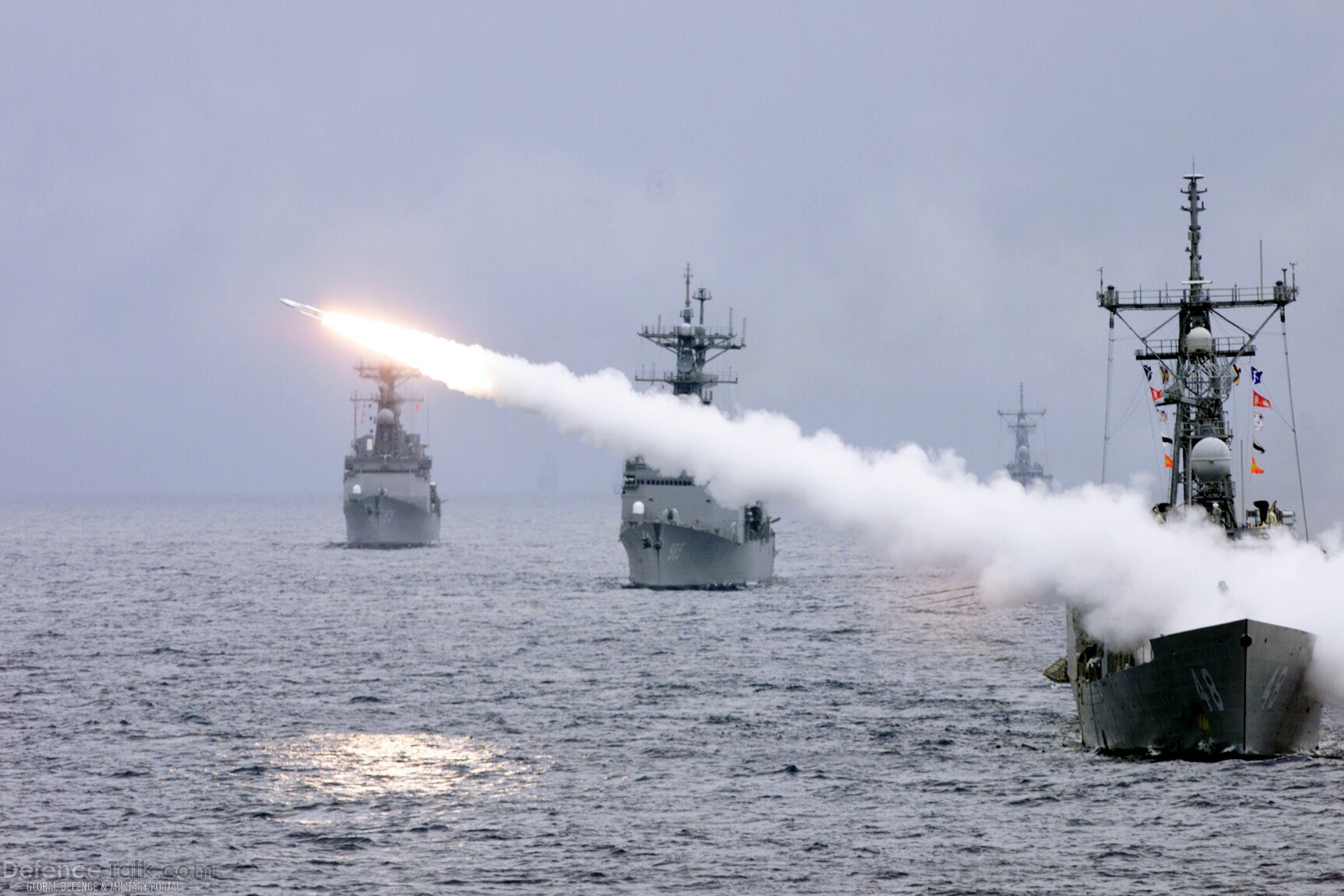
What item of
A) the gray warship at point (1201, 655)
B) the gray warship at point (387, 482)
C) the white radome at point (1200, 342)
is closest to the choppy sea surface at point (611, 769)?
the gray warship at point (1201, 655)

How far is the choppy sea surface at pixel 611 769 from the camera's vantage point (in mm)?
23969

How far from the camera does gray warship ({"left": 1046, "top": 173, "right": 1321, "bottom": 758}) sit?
91.9 ft

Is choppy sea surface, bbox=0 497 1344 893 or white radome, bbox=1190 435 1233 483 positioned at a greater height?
white radome, bbox=1190 435 1233 483

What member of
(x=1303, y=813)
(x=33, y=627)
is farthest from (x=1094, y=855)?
(x=33, y=627)

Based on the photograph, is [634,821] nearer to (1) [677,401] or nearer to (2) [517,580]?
(1) [677,401]

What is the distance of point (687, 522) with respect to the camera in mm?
73438

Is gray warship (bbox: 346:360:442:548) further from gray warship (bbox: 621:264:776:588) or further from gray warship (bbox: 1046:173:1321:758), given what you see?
gray warship (bbox: 1046:173:1321:758)

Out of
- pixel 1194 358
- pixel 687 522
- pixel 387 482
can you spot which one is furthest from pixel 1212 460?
pixel 387 482

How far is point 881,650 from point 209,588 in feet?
144

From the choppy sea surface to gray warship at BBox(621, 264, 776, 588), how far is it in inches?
436

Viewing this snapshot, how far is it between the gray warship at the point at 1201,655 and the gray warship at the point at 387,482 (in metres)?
83.3

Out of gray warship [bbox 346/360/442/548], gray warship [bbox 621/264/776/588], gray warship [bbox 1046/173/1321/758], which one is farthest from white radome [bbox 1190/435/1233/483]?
gray warship [bbox 346/360/442/548]

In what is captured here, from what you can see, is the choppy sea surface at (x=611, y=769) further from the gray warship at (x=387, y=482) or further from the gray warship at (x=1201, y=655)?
the gray warship at (x=387, y=482)

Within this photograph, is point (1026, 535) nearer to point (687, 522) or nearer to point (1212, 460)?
point (1212, 460)
